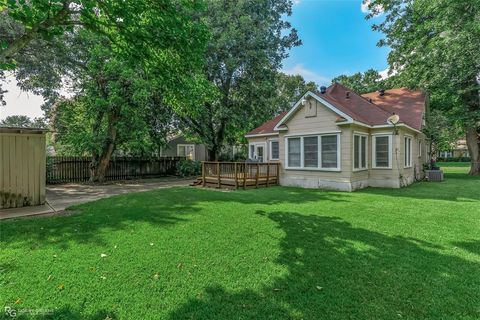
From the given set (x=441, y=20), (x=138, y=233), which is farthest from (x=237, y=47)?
(x=138, y=233)

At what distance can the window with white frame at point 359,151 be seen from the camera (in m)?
11.1

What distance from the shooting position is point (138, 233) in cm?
490

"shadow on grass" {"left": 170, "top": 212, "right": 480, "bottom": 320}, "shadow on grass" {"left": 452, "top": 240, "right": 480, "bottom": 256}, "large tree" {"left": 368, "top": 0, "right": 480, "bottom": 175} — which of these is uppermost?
"large tree" {"left": 368, "top": 0, "right": 480, "bottom": 175}

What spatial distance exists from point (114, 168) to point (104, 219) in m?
11.5

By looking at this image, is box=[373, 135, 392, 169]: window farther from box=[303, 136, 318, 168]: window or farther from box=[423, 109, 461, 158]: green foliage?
box=[423, 109, 461, 158]: green foliage

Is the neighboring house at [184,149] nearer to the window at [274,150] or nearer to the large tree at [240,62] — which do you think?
the large tree at [240,62]

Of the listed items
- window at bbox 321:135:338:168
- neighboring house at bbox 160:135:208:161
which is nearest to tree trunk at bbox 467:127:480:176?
window at bbox 321:135:338:168

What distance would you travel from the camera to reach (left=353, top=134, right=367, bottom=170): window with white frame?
11078mm

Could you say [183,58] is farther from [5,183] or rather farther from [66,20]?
[5,183]

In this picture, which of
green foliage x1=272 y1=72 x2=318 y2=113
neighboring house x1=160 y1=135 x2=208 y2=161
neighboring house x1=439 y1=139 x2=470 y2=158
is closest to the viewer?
neighboring house x1=160 y1=135 x2=208 y2=161

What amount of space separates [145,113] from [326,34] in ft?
41.6

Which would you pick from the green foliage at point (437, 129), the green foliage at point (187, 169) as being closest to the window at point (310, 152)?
the green foliage at point (437, 129)

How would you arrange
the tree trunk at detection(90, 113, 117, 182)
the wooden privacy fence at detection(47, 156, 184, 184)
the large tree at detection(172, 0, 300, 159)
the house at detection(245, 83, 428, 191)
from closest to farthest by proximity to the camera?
1. the house at detection(245, 83, 428, 191)
2. the tree trunk at detection(90, 113, 117, 182)
3. the wooden privacy fence at detection(47, 156, 184, 184)
4. the large tree at detection(172, 0, 300, 159)

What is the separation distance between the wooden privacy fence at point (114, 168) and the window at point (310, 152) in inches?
438
